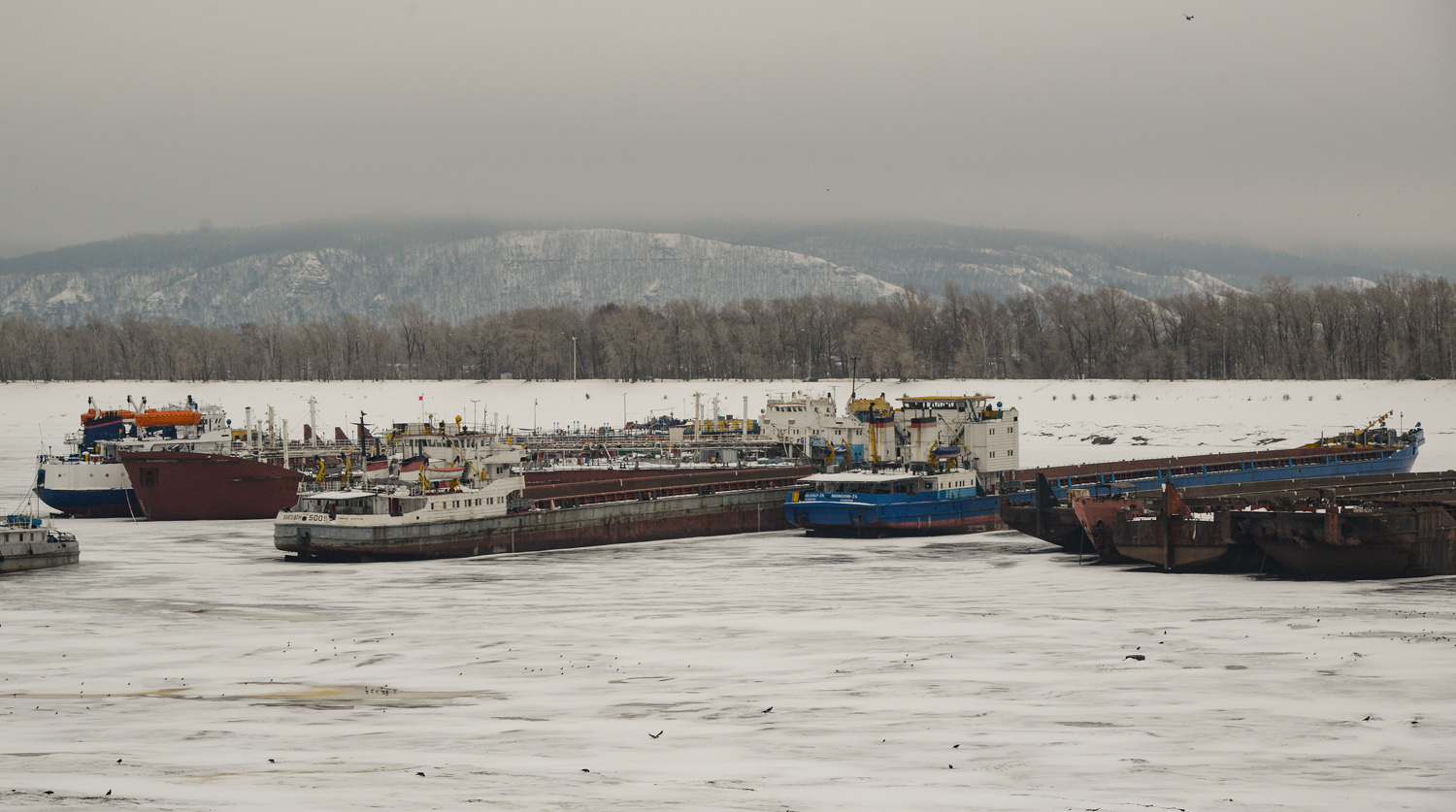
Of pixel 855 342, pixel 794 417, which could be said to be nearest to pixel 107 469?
pixel 794 417

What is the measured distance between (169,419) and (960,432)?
44.8 metres

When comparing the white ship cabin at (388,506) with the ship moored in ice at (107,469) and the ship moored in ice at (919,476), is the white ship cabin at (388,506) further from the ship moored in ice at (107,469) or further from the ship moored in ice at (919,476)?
the ship moored in ice at (107,469)

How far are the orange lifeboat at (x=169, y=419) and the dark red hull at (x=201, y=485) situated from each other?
37.1 feet

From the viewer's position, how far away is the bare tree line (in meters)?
140

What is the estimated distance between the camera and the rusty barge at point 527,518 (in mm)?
46500

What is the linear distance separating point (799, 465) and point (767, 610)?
120 feet

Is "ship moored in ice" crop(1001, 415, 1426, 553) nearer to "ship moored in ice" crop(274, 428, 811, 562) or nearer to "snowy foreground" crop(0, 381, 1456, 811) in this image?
"snowy foreground" crop(0, 381, 1456, 811)

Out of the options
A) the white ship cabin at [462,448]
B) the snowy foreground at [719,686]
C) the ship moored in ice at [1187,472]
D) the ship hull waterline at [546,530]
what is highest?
the white ship cabin at [462,448]

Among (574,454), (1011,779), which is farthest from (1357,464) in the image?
(1011,779)

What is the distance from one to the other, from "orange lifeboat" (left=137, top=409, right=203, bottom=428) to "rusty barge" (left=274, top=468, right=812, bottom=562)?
88.6 ft

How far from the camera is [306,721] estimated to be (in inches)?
834

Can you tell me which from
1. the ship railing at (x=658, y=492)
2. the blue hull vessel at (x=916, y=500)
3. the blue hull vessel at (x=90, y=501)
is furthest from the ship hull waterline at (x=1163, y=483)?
the blue hull vessel at (x=90, y=501)

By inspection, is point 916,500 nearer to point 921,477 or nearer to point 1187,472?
point 921,477

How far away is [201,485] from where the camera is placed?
2486 inches
